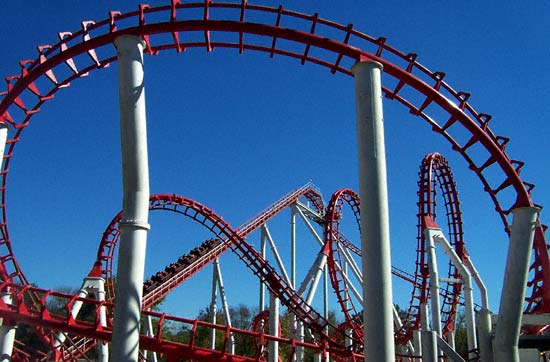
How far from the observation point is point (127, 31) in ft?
22.7

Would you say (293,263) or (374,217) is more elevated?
(293,263)

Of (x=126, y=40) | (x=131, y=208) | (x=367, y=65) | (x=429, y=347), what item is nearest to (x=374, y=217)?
(x=367, y=65)

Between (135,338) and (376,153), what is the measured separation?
11.0 feet

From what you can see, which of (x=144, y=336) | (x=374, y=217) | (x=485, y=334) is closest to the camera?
(x=374, y=217)

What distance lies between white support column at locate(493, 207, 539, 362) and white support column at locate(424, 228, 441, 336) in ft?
8.76

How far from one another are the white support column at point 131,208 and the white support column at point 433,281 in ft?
20.1

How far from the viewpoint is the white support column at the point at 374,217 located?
18.1 feet

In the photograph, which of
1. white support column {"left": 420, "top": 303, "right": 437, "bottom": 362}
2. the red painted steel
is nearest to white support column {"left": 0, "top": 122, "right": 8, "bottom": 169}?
the red painted steel

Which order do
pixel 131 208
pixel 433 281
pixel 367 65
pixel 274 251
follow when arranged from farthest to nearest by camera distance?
pixel 274 251 → pixel 433 281 → pixel 367 65 → pixel 131 208

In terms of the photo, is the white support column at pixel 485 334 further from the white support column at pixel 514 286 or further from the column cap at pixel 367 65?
the column cap at pixel 367 65

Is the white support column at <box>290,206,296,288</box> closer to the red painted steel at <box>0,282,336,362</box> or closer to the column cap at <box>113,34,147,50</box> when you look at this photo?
the red painted steel at <box>0,282,336,362</box>

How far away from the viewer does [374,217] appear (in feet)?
19.1

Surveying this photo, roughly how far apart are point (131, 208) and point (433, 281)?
6.92m

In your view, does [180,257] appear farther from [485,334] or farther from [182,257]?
[485,334]
